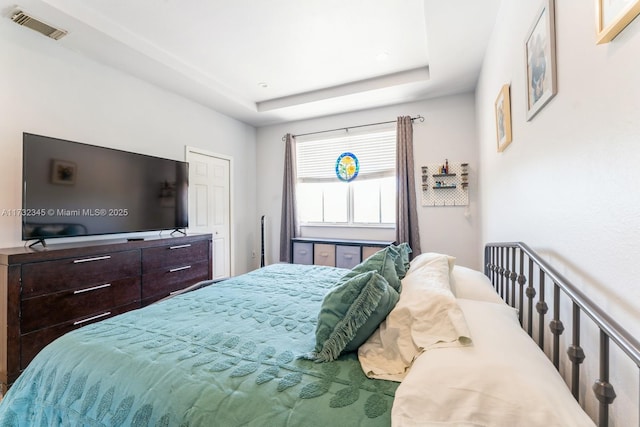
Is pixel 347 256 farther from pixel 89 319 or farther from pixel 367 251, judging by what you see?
pixel 89 319

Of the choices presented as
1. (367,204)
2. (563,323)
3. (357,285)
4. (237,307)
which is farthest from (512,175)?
(367,204)

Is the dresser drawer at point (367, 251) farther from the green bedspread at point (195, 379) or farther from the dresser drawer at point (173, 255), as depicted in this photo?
the green bedspread at point (195, 379)

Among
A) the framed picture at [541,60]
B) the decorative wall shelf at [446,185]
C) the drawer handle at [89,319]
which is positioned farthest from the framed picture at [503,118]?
the drawer handle at [89,319]

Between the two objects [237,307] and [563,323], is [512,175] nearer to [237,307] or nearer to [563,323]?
[563,323]

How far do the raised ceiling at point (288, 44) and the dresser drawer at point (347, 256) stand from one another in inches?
81.5

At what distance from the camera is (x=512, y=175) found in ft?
6.00

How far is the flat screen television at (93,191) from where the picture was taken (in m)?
2.22

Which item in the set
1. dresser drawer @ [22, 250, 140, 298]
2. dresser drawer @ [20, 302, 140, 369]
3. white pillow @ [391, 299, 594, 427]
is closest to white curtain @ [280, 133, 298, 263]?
dresser drawer @ [22, 250, 140, 298]

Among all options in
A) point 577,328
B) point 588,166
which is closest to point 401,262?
point 577,328

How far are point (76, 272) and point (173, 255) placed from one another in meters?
0.88

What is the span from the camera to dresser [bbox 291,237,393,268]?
3840 millimetres

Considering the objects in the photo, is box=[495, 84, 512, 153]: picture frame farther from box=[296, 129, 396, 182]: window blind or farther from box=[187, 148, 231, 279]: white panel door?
box=[187, 148, 231, 279]: white panel door

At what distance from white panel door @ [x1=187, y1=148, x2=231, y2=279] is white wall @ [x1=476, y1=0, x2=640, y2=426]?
147 inches

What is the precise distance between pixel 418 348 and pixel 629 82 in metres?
0.93
